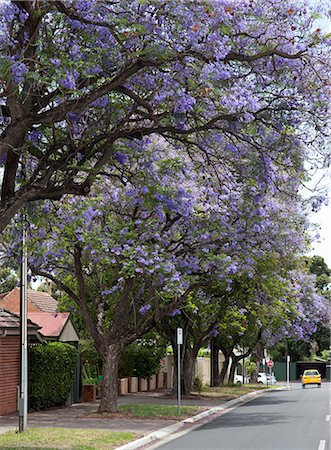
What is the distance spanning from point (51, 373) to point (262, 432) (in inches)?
377

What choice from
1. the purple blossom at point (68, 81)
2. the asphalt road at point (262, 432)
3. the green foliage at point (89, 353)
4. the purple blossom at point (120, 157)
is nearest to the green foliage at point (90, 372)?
the green foliage at point (89, 353)

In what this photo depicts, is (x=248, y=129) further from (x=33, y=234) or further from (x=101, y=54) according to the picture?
(x=33, y=234)

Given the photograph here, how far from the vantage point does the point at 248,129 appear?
49.7ft

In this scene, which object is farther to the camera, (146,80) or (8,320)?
(8,320)

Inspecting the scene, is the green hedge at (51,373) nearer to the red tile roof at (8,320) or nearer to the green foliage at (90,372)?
the red tile roof at (8,320)

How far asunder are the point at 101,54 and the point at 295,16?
3.17 metres

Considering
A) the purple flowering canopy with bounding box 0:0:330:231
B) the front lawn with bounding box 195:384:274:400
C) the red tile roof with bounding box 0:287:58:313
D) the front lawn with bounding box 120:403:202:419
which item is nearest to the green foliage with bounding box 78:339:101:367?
the red tile roof with bounding box 0:287:58:313

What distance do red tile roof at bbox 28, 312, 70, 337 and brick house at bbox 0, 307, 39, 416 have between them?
336 cm

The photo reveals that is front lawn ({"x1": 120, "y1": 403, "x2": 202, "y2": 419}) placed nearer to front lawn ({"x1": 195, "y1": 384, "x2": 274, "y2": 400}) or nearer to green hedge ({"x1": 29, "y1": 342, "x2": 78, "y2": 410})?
green hedge ({"x1": 29, "y1": 342, "x2": 78, "y2": 410})

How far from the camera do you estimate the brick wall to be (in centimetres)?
2595

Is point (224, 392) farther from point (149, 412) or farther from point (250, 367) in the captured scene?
point (250, 367)

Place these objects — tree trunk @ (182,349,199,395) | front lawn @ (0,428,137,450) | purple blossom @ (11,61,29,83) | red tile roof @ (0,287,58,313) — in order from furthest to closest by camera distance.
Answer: red tile roof @ (0,287,58,313), tree trunk @ (182,349,199,395), front lawn @ (0,428,137,450), purple blossom @ (11,61,29,83)

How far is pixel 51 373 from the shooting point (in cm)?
2828

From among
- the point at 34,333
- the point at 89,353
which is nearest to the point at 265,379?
the point at 89,353
